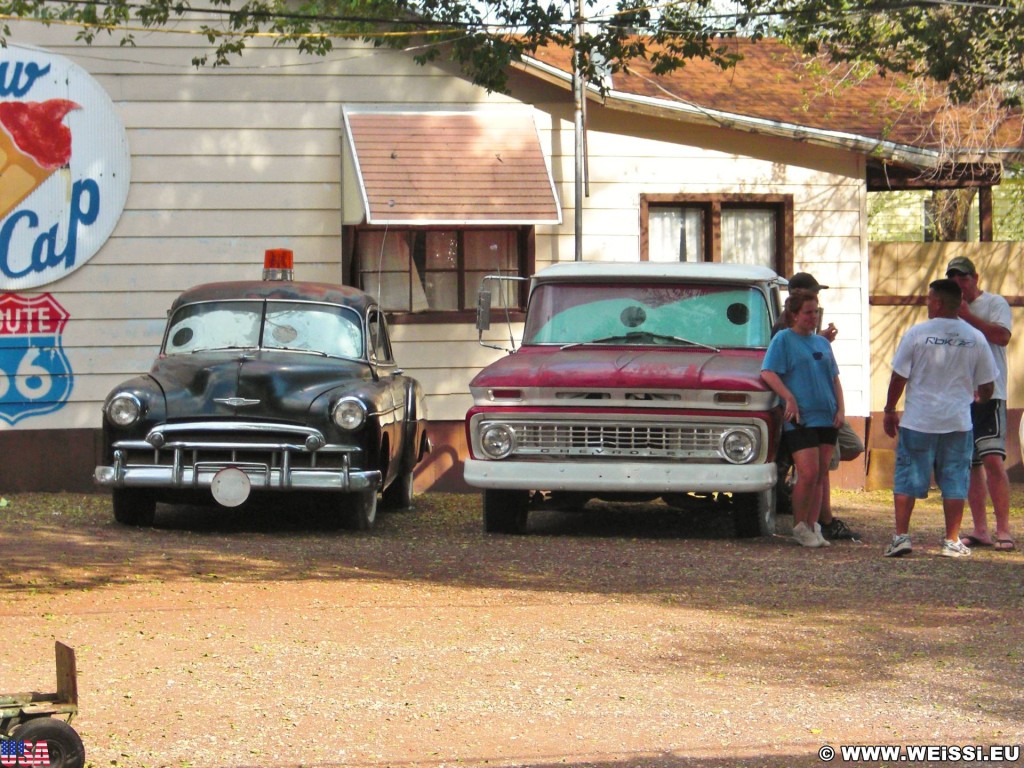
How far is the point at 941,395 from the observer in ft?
29.9

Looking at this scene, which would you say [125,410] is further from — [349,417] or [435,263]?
[435,263]

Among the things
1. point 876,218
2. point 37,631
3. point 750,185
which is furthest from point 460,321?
point 876,218

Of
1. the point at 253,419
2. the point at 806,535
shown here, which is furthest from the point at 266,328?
the point at 806,535

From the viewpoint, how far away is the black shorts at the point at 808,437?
31.7 ft

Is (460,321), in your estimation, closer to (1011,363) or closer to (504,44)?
(504,44)

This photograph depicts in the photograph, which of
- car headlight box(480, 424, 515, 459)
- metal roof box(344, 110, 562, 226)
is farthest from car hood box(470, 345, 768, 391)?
metal roof box(344, 110, 562, 226)

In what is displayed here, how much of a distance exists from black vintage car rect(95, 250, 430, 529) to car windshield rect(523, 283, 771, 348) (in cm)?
143

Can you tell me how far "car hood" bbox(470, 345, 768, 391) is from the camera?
970 cm

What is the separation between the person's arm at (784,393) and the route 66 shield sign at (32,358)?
7169 millimetres

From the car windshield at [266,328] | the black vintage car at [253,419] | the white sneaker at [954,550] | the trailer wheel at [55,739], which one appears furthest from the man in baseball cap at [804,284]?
the trailer wheel at [55,739]

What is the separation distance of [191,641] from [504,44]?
5431 millimetres

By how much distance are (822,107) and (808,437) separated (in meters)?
6.71

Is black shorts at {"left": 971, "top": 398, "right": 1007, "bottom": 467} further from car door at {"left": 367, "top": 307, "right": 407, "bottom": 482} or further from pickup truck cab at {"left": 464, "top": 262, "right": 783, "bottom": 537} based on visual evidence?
car door at {"left": 367, "top": 307, "right": 407, "bottom": 482}

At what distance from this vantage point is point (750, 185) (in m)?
14.6
